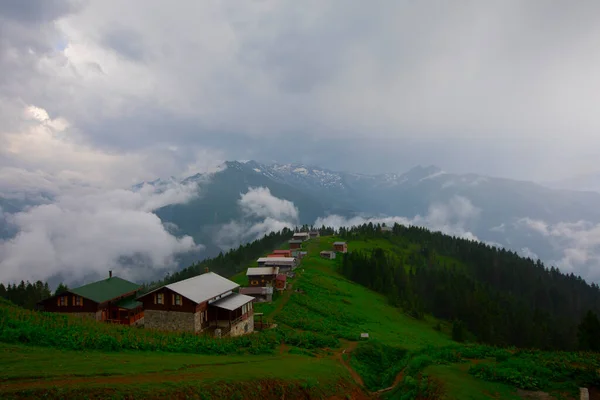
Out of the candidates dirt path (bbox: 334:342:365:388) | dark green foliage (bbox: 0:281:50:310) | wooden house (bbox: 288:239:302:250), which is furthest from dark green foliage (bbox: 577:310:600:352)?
wooden house (bbox: 288:239:302:250)

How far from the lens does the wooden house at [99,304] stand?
1966 inches

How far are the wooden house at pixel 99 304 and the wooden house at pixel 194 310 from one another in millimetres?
9935

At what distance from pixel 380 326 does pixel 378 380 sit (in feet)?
94.0

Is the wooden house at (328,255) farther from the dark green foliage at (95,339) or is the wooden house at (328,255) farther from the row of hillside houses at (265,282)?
the dark green foliage at (95,339)

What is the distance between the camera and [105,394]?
1628 centimetres

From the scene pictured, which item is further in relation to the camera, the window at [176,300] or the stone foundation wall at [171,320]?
the window at [176,300]

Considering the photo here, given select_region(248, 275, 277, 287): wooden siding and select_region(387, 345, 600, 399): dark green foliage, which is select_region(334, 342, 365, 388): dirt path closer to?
select_region(387, 345, 600, 399): dark green foliage

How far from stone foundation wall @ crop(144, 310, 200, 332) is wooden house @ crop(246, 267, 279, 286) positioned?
31.2 m

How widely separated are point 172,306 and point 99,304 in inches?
557

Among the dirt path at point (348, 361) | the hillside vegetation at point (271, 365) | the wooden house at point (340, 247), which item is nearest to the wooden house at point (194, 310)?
the hillside vegetation at point (271, 365)

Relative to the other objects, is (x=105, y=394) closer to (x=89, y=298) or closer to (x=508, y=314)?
(x=89, y=298)

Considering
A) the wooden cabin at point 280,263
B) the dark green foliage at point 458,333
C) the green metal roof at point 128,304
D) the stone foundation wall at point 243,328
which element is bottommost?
the dark green foliage at point 458,333

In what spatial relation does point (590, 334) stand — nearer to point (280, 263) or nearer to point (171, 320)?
point (171, 320)

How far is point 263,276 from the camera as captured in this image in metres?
74.7
